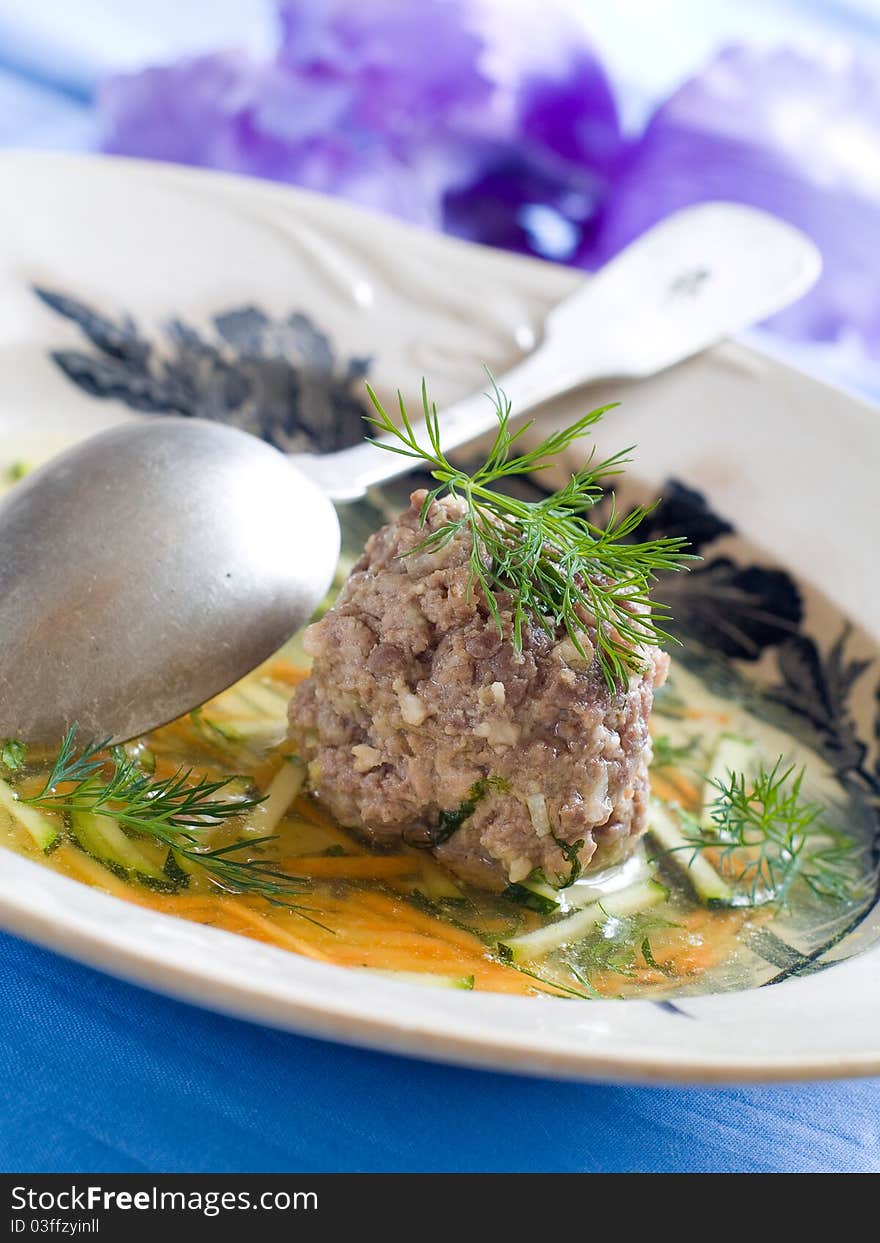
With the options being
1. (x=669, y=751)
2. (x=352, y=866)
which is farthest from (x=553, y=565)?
(x=669, y=751)

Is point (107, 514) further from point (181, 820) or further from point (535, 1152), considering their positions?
point (535, 1152)

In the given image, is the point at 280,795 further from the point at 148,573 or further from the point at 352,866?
the point at 148,573

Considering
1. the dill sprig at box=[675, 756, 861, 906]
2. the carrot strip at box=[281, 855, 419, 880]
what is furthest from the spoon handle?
the carrot strip at box=[281, 855, 419, 880]

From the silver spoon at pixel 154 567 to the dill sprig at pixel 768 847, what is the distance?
1041mm

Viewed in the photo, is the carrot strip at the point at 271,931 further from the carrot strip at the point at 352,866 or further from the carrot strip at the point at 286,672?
the carrot strip at the point at 286,672

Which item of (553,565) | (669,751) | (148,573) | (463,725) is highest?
(553,565)

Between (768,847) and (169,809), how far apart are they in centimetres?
138

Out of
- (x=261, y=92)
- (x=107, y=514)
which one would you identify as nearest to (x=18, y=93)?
(x=261, y=92)

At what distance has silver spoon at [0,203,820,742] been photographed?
113 inches

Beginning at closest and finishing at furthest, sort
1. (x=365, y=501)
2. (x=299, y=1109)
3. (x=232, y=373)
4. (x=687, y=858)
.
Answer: (x=299, y=1109), (x=687, y=858), (x=365, y=501), (x=232, y=373)

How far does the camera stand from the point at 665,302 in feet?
15.0

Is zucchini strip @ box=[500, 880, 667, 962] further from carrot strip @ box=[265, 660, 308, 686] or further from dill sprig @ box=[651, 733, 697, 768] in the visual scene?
carrot strip @ box=[265, 660, 308, 686]

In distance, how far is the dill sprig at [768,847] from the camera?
10.1 feet

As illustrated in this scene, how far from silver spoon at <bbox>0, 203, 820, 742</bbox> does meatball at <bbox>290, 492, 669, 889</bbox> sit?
0.98 ft
